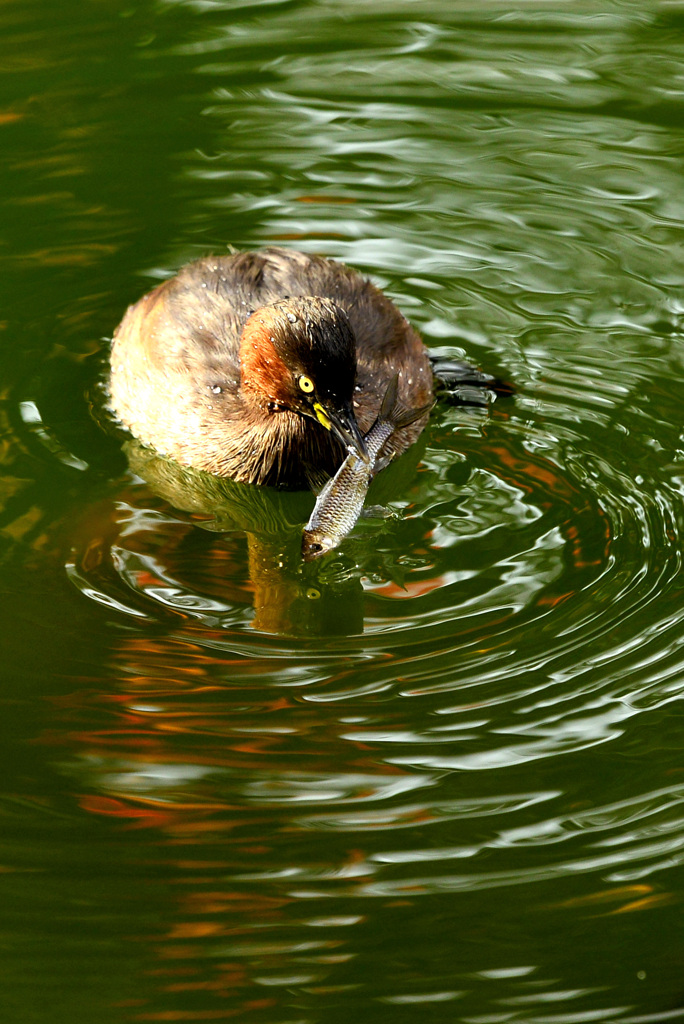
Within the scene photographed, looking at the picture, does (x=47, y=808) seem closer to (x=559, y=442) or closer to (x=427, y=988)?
(x=427, y=988)

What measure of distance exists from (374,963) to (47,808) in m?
1.15

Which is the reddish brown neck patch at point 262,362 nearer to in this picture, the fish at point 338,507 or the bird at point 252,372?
the bird at point 252,372

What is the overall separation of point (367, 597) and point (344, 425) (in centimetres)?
77

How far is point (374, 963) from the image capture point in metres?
3.67

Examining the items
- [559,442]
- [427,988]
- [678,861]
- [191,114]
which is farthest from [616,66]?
[427,988]

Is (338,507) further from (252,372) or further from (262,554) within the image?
(252,372)

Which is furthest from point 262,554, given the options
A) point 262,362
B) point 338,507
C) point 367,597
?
point 262,362

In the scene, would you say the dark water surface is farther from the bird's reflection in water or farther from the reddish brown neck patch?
the reddish brown neck patch

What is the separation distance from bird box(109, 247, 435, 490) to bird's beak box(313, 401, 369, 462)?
0.06 feet

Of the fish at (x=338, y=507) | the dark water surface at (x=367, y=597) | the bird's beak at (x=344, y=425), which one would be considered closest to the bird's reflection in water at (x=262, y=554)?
the dark water surface at (x=367, y=597)

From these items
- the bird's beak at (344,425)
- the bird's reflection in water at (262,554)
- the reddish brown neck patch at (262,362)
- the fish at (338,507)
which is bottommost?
the bird's reflection in water at (262,554)

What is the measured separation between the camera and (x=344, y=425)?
549 centimetres

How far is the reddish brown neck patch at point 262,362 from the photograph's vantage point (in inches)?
223

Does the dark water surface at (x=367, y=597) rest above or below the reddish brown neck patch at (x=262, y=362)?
below
